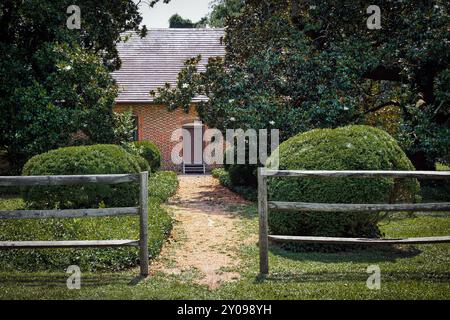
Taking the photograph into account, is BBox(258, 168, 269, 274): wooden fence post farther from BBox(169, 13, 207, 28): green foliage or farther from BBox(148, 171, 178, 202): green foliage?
BBox(169, 13, 207, 28): green foliage

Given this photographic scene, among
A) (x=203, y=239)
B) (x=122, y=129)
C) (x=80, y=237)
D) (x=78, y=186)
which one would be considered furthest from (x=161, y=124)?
(x=80, y=237)

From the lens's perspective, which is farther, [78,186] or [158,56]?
[158,56]

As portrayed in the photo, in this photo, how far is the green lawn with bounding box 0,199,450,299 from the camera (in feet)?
17.4

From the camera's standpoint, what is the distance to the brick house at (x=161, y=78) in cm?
2458

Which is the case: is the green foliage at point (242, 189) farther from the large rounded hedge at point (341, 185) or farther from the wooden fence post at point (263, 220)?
the wooden fence post at point (263, 220)

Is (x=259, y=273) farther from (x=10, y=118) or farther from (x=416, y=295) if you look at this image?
(x=10, y=118)

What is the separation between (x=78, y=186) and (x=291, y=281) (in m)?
6.55

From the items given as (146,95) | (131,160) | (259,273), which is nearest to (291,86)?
(131,160)

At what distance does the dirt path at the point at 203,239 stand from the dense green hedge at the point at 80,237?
0.36m

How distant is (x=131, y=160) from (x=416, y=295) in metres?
8.18

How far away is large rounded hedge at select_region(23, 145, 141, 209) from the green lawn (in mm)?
4481

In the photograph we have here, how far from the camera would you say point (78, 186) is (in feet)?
35.2

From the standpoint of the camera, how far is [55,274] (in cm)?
620

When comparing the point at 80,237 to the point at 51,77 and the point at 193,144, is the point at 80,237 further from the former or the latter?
the point at 193,144
